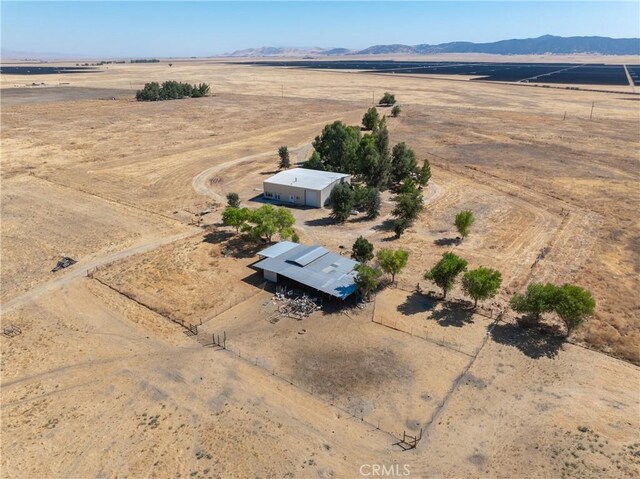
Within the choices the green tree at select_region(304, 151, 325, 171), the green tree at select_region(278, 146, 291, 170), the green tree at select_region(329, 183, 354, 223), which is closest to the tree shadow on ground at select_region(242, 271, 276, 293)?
the green tree at select_region(329, 183, 354, 223)

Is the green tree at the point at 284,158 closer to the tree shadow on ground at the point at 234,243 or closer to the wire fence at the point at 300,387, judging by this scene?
the tree shadow on ground at the point at 234,243

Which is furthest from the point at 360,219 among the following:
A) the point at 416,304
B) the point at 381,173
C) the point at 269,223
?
the point at 416,304

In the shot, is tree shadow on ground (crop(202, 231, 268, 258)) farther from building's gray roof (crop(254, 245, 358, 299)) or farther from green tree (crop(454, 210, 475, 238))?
Answer: green tree (crop(454, 210, 475, 238))

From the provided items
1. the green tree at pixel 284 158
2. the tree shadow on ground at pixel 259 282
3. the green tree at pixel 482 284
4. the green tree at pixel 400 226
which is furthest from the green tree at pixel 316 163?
the green tree at pixel 482 284

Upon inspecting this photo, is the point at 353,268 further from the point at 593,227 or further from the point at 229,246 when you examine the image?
the point at 593,227

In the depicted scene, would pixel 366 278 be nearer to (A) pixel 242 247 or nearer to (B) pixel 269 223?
(B) pixel 269 223

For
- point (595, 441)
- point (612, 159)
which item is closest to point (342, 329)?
point (595, 441)
